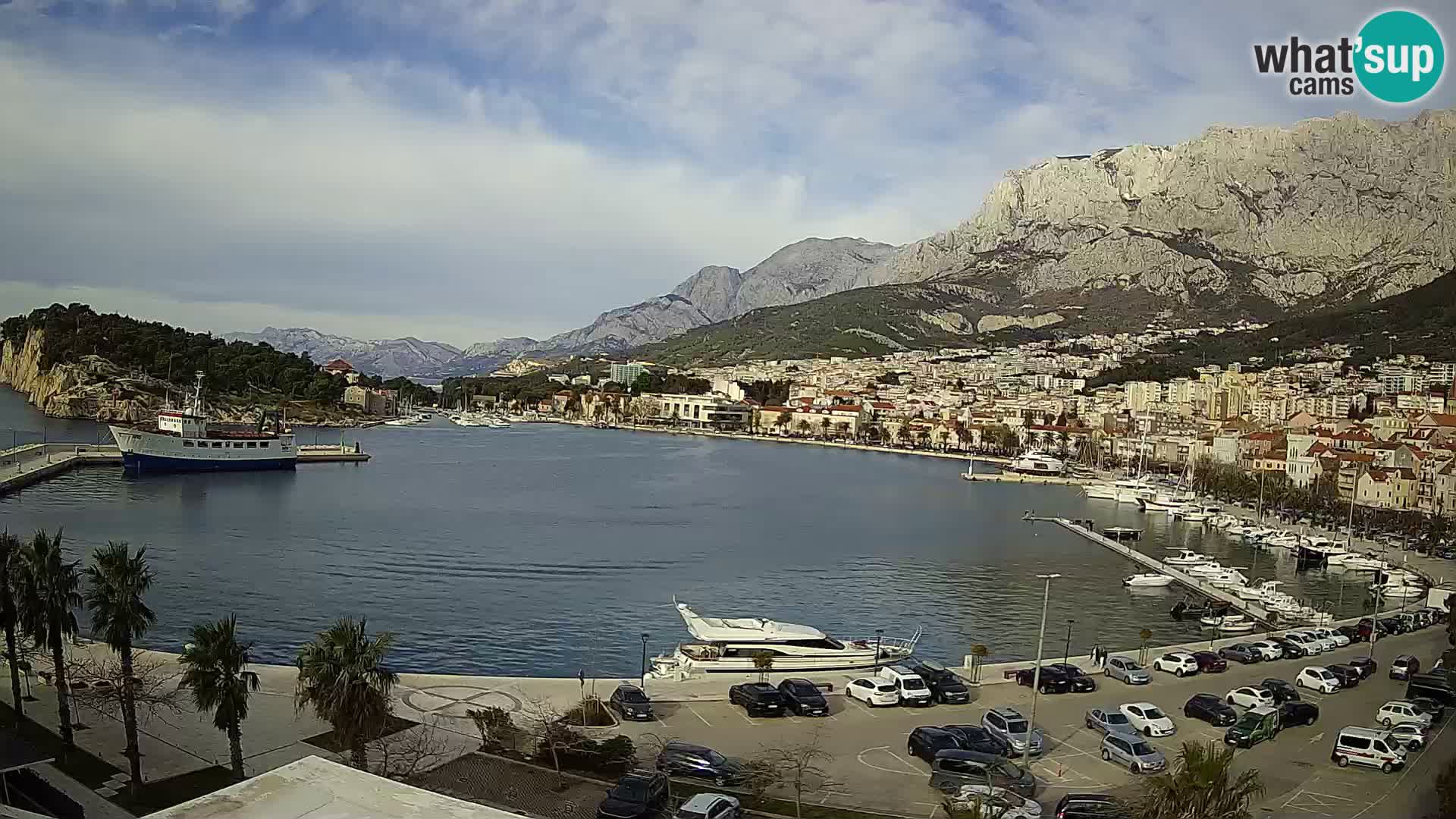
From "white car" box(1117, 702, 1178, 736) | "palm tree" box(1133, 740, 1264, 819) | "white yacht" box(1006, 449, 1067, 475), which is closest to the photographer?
"palm tree" box(1133, 740, 1264, 819)

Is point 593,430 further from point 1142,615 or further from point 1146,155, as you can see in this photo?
point 1146,155

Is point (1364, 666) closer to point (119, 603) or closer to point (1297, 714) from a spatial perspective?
point (1297, 714)

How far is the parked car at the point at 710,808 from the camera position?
715cm

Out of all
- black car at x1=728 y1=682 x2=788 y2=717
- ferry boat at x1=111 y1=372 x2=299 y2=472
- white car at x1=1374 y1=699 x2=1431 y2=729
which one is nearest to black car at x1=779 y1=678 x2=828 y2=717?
black car at x1=728 y1=682 x2=788 y2=717

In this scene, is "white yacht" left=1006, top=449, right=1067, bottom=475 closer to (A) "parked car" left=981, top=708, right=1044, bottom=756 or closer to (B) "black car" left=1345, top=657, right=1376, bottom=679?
(B) "black car" left=1345, top=657, right=1376, bottom=679

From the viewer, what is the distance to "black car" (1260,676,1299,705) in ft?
36.9

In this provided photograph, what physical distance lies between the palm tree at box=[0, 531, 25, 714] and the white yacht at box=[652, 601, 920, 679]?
6.70 m

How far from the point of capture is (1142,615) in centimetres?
1938

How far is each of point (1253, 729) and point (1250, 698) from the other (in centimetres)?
127

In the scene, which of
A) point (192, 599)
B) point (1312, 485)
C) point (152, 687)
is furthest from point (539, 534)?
point (1312, 485)

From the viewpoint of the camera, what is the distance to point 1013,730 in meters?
9.70

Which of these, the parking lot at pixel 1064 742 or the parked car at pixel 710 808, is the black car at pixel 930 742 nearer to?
the parking lot at pixel 1064 742

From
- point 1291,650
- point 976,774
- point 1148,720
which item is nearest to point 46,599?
point 976,774

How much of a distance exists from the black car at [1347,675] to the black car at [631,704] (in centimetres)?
854
